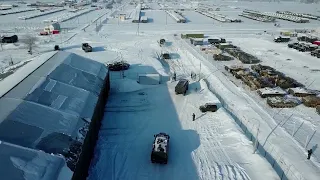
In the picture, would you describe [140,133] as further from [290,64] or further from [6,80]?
[290,64]

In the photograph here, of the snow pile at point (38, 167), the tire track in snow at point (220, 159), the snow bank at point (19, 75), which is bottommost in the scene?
the tire track in snow at point (220, 159)

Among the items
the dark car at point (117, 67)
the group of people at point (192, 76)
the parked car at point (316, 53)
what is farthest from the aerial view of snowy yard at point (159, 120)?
the parked car at point (316, 53)

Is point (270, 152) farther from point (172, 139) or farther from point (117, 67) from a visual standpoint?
point (117, 67)

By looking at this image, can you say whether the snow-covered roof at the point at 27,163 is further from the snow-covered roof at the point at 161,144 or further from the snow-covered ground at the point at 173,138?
the snow-covered roof at the point at 161,144

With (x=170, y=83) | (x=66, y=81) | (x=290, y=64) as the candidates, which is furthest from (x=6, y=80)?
(x=290, y=64)

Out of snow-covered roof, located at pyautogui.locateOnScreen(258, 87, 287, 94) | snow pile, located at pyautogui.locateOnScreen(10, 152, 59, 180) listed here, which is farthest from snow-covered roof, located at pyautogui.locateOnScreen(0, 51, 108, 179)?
snow-covered roof, located at pyautogui.locateOnScreen(258, 87, 287, 94)
